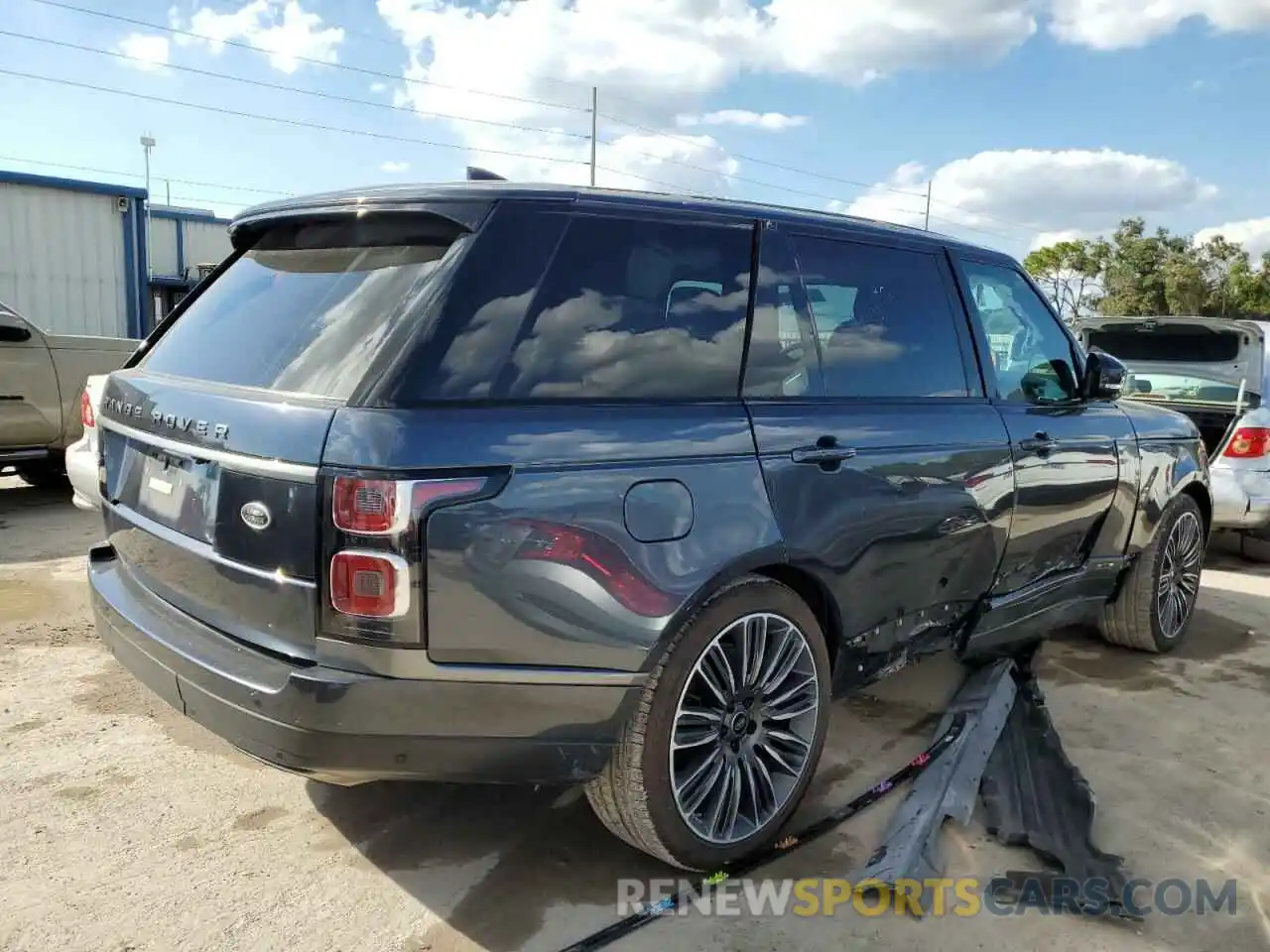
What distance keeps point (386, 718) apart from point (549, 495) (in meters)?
0.62

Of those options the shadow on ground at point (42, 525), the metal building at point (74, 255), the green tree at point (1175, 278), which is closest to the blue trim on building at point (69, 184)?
the metal building at point (74, 255)

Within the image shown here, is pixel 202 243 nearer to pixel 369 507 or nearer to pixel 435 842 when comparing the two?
pixel 435 842

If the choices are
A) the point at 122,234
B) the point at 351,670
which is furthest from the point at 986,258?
the point at 122,234

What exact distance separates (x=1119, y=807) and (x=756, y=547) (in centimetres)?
170

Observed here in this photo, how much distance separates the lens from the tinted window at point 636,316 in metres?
2.36

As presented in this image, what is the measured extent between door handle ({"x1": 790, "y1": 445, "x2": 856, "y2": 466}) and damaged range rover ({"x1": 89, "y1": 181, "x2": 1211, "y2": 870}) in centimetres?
1

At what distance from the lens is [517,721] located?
2.29 metres

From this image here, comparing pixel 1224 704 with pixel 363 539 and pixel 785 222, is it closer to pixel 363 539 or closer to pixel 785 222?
pixel 785 222

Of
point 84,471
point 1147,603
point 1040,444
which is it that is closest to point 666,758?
point 1040,444

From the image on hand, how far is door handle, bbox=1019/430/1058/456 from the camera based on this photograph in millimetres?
3653

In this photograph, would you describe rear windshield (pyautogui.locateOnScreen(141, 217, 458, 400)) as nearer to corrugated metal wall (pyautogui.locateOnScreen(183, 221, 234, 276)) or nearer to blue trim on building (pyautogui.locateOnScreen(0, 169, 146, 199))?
blue trim on building (pyautogui.locateOnScreen(0, 169, 146, 199))

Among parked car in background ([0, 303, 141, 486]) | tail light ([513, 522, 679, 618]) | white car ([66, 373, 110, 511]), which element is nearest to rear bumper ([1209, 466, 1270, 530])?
tail light ([513, 522, 679, 618])

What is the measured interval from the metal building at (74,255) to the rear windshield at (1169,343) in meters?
12.6

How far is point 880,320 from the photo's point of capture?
3.29 m
